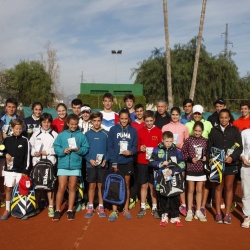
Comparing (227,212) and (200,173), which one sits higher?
(200,173)

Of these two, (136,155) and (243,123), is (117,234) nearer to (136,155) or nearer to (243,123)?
(136,155)

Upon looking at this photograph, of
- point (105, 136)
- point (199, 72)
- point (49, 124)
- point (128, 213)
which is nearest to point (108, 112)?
point (105, 136)

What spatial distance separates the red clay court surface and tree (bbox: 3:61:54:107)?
28.6 metres

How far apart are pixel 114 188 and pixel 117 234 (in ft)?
3.08

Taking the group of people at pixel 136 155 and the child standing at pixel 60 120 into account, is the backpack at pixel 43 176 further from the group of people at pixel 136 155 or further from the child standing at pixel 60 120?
the child standing at pixel 60 120

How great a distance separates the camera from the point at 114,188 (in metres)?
5.34

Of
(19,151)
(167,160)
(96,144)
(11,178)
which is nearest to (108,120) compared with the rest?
(96,144)

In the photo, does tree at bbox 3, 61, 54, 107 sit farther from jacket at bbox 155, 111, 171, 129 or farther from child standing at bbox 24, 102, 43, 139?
jacket at bbox 155, 111, 171, 129

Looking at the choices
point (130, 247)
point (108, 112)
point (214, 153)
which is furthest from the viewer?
point (108, 112)

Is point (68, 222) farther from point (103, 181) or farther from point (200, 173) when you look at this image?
point (200, 173)

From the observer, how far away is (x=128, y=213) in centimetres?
541

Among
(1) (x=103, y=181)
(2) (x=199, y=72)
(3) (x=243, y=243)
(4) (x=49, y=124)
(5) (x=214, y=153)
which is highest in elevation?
(2) (x=199, y=72)

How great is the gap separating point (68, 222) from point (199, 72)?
2487 centimetres

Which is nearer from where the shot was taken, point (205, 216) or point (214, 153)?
point (214, 153)
